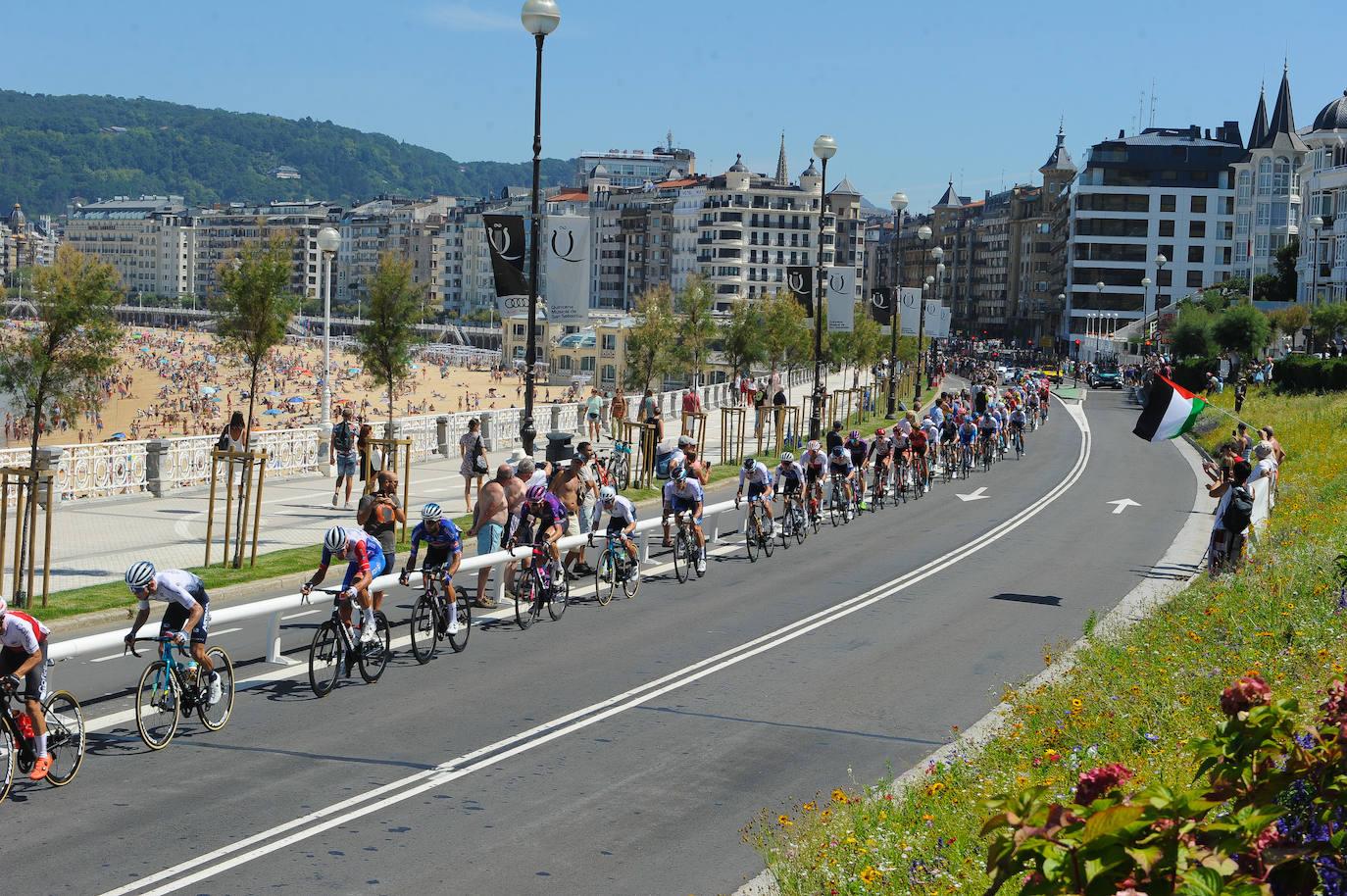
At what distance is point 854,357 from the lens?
2995 inches

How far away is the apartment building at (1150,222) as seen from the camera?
138 m

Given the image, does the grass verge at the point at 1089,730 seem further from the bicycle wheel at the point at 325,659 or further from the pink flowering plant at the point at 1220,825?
the bicycle wheel at the point at 325,659

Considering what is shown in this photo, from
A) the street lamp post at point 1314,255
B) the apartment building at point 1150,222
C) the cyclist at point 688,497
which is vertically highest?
the apartment building at point 1150,222

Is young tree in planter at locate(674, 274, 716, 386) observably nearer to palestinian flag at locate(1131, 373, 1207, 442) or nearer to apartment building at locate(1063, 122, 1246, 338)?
palestinian flag at locate(1131, 373, 1207, 442)

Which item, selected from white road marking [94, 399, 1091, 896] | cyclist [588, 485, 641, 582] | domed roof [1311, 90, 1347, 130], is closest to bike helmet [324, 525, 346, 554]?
Answer: white road marking [94, 399, 1091, 896]

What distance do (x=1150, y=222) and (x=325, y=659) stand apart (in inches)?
5335

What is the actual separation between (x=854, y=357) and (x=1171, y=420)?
56457 mm

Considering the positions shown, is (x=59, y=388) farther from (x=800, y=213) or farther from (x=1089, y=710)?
(x=800, y=213)

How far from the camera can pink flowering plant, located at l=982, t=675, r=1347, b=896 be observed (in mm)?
4461

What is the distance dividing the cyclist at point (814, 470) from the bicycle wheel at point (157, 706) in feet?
47.8

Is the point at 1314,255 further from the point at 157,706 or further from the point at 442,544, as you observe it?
the point at 157,706

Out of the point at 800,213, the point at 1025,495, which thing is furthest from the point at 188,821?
the point at 800,213

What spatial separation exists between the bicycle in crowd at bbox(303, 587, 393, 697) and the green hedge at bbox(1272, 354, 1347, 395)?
1613 inches

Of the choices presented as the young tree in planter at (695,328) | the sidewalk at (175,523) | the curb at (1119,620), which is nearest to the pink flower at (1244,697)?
the curb at (1119,620)
